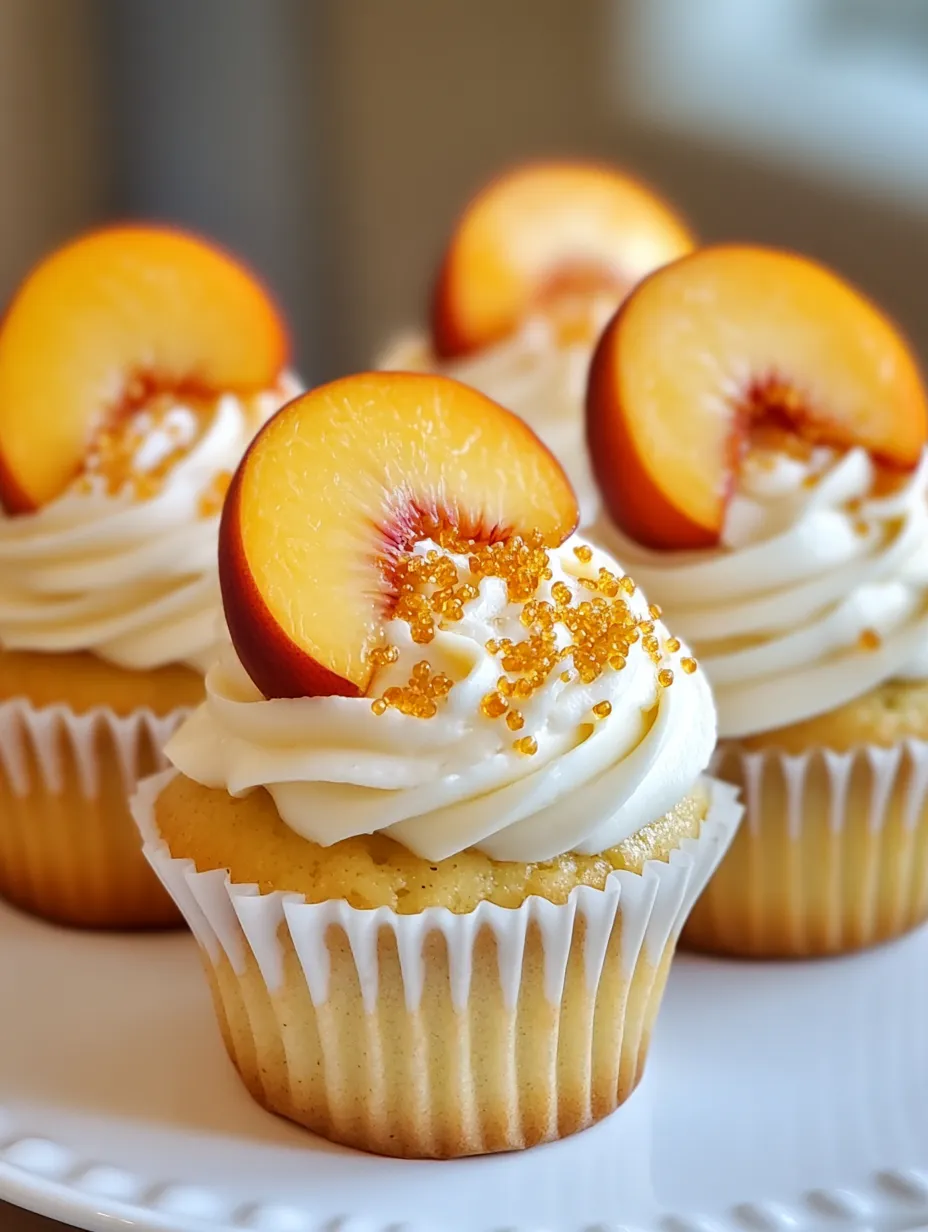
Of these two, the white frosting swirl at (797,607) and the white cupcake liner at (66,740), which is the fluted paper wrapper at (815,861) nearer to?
the white frosting swirl at (797,607)

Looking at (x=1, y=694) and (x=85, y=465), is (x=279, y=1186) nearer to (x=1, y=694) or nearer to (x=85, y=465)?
(x=1, y=694)

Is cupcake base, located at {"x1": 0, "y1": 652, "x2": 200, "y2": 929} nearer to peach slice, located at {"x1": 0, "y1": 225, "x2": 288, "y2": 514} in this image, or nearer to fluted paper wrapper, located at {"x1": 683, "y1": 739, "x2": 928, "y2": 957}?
peach slice, located at {"x1": 0, "y1": 225, "x2": 288, "y2": 514}

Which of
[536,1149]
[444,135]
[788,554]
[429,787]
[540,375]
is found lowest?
[536,1149]

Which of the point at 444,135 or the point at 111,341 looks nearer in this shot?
the point at 111,341

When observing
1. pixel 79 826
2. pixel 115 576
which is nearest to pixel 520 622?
pixel 115 576

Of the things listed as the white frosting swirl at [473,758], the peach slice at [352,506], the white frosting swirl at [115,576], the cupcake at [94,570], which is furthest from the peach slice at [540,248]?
the white frosting swirl at [473,758]

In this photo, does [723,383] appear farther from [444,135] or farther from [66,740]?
[444,135]

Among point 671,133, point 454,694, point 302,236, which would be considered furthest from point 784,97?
point 454,694
